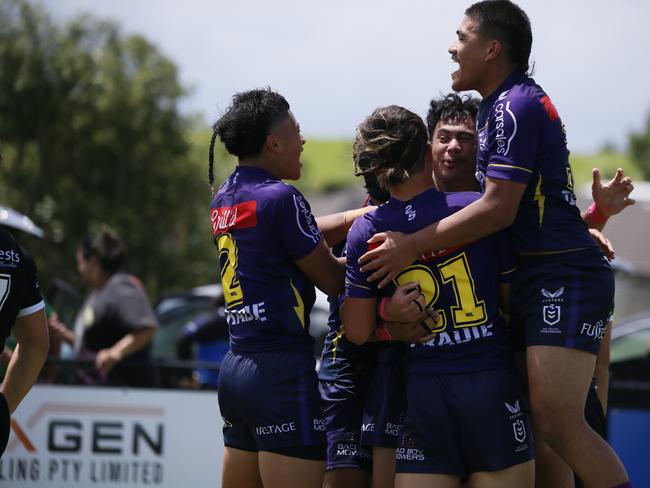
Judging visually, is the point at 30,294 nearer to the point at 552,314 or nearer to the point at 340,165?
the point at 552,314

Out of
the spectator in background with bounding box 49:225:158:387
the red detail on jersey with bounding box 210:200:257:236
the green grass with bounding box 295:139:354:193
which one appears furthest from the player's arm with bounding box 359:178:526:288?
the green grass with bounding box 295:139:354:193

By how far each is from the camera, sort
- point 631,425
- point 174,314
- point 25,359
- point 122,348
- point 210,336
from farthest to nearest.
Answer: point 174,314, point 210,336, point 122,348, point 631,425, point 25,359

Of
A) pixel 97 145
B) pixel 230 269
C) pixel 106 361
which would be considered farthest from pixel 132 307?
pixel 97 145

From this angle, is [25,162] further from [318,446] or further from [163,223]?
[318,446]

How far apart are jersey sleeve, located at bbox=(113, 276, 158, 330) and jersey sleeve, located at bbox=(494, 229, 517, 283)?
3.93 metres

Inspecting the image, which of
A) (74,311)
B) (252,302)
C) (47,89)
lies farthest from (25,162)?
(252,302)

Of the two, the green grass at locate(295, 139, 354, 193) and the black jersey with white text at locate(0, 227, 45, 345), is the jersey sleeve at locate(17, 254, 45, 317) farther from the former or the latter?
the green grass at locate(295, 139, 354, 193)

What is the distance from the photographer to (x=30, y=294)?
399cm

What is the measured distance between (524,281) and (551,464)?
827 mm

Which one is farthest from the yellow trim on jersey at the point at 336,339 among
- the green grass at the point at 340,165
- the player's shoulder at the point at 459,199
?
the green grass at the point at 340,165

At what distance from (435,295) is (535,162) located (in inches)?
25.9

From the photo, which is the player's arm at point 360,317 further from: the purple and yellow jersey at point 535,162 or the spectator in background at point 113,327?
the spectator in background at point 113,327

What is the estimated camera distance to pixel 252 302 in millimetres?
3791

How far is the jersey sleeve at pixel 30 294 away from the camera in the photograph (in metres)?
3.94
